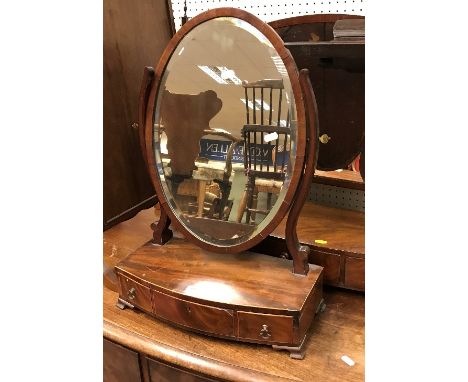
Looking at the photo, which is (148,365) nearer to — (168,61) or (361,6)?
(168,61)

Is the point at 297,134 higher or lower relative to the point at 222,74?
lower

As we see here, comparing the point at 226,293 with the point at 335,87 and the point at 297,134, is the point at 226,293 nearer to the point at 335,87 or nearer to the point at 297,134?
the point at 297,134

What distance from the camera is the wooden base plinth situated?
0.82m

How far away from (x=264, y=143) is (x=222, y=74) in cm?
16

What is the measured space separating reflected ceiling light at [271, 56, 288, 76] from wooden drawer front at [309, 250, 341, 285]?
15.6 inches

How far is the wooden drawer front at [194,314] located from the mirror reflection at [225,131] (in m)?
0.16

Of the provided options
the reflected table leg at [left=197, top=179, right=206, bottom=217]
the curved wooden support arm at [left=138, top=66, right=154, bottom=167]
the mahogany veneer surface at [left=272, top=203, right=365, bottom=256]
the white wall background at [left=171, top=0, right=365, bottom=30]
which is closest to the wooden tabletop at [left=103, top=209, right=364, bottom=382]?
the mahogany veneer surface at [left=272, top=203, right=365, bottom=256]

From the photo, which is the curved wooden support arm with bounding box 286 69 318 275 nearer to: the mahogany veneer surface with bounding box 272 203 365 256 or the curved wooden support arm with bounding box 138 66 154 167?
the mahogany veneer surface with bounding box 272 203 365 256

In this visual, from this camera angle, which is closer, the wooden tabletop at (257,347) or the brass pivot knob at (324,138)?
the wooden tabletop at (257,347)

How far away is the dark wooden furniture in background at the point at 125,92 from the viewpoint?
1.04m

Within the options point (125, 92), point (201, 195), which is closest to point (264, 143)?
point (201, 195)

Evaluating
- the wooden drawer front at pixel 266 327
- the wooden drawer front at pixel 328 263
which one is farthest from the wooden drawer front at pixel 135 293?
the wooden drawer front at pixel 328 263

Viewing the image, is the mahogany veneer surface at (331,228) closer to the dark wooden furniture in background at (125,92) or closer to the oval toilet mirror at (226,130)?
the oval toilet mirror at (226,130)

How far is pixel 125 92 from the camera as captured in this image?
43.1 inches
